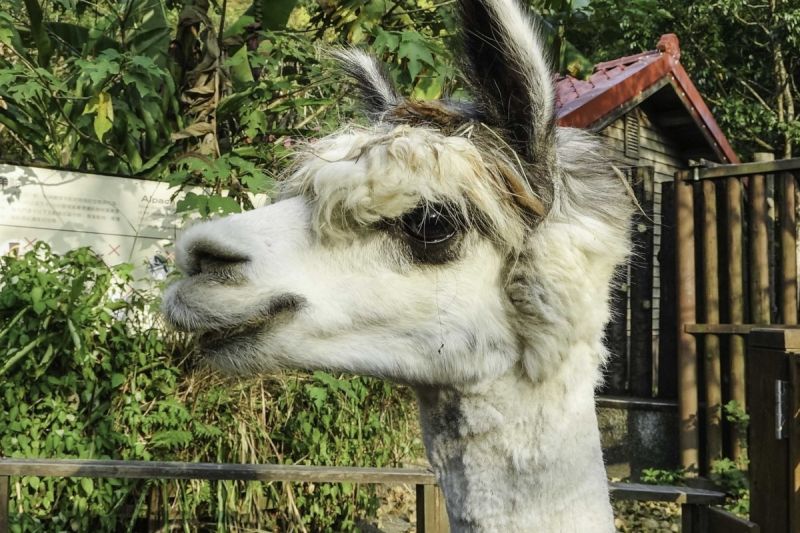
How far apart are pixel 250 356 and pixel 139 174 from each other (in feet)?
11.4

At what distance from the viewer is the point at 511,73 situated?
148 cm

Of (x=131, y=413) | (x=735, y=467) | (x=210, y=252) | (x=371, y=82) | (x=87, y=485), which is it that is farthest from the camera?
(x=735, y=467)

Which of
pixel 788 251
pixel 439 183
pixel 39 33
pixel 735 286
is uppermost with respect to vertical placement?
pixel 39 33

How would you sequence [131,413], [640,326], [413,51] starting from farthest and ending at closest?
[640,326] < [413,51] < [131,413]

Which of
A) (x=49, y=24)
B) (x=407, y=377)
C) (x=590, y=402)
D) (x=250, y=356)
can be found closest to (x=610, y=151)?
(x=590, y=402)

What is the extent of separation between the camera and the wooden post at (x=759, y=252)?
552 centimetres

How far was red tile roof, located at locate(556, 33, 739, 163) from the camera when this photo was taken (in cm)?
782

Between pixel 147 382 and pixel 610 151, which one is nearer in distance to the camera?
pixel 610 151

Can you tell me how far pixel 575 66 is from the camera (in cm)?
522

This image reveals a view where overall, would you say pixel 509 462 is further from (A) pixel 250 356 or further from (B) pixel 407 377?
(A) pixel 250 356

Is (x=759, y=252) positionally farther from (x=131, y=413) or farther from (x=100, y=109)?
(x=100, y=109)

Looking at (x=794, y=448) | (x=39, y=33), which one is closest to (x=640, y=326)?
(x=794, y=448)

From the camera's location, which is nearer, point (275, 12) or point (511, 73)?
point (511, 73)

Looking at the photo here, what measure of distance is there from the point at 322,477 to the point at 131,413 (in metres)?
1.18
